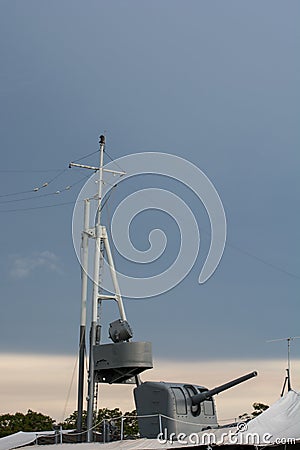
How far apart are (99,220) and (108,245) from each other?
984 millimetres

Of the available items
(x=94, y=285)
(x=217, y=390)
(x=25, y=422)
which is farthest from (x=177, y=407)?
(x=25, y=422)

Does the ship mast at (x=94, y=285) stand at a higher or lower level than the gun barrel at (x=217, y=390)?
higher

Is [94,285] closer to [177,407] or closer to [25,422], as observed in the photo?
[177,407]

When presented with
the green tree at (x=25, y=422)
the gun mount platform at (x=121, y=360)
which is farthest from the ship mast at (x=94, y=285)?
the green tree at (x=25, y=422)

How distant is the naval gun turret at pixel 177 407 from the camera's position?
70.9 feet

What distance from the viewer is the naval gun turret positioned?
2162 centimetres

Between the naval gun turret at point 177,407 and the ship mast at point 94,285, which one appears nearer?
the naval gun turret at point 177,407

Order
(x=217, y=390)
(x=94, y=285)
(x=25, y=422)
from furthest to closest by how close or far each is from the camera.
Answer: (x=25, y=422) < (x=94, y=285) < (x=217, y=390)

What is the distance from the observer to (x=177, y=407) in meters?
21.8

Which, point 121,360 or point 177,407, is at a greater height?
point 121,360

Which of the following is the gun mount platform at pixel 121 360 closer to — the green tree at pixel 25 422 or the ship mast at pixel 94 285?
the ship mast at pixel 94 285

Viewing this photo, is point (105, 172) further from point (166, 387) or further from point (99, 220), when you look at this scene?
point (166, 387)

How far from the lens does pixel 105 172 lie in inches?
1078

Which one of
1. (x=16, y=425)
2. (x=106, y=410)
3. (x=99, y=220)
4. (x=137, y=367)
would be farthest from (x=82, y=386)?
(x=16, y=425)
